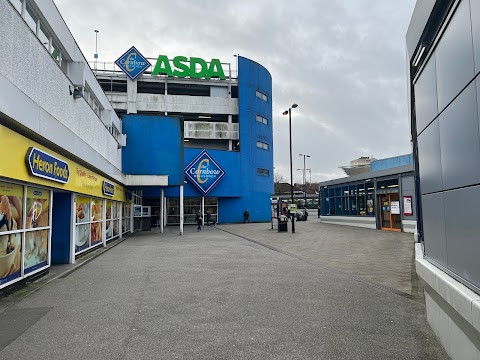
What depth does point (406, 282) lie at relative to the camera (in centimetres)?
852

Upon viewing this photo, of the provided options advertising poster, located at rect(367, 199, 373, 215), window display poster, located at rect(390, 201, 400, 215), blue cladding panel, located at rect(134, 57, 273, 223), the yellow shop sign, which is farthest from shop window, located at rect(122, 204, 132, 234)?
window display poster, located at rect(390, 201, 400, 215)

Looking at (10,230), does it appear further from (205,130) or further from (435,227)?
(205,130)

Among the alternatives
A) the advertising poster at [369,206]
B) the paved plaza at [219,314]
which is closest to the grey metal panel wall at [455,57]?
the paved plaza at [219,314]

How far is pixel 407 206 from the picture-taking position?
22.4m

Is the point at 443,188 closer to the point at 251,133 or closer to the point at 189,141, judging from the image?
the point at 251,133

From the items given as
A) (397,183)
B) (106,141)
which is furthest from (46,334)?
(397,183)

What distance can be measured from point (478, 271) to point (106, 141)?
53.6 ft

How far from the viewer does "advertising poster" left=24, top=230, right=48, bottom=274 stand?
27.4 ft

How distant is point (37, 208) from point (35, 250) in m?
0.99

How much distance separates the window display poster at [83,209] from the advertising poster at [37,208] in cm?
305

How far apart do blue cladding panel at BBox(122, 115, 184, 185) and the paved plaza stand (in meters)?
13.4

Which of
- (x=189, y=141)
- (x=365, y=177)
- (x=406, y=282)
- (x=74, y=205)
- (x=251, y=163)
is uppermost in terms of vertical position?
(x=189, y=141)

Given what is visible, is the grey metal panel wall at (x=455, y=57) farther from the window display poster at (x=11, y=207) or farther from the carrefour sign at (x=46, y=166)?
the window display poster at (x=11, y=207)

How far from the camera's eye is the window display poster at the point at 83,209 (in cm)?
1273
